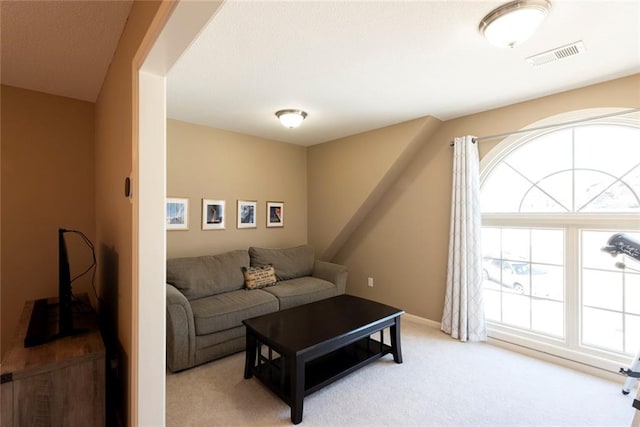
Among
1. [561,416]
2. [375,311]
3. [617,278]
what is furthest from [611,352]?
[375,311]

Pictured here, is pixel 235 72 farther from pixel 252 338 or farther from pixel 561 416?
pixel 561 416

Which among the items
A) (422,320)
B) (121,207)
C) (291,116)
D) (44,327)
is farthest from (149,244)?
(422,320)

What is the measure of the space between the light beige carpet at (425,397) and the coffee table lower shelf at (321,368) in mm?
113

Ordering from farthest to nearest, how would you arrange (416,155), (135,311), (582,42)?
(416,155)
(582,42)
(135,311)

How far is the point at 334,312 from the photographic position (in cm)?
263

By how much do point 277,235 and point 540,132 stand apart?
3334mm

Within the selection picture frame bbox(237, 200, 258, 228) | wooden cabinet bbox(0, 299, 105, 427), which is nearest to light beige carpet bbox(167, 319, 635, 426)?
wooden cabinet bbox(0, 299, 105, 427)

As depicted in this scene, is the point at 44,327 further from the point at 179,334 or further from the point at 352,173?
the point at 352,173

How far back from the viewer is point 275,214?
4.30 m

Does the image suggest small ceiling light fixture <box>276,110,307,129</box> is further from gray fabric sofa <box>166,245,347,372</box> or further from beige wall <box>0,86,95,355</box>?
beige wall <box>0,86,95,355</box>

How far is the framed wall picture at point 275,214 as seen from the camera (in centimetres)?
422

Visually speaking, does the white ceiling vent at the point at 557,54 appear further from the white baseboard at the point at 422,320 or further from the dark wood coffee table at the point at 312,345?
the white baseboard at the point at 422,320

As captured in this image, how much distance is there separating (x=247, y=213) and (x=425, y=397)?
2900 mm

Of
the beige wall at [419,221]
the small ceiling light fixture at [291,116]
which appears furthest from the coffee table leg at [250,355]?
the beige wall at [419,221]
